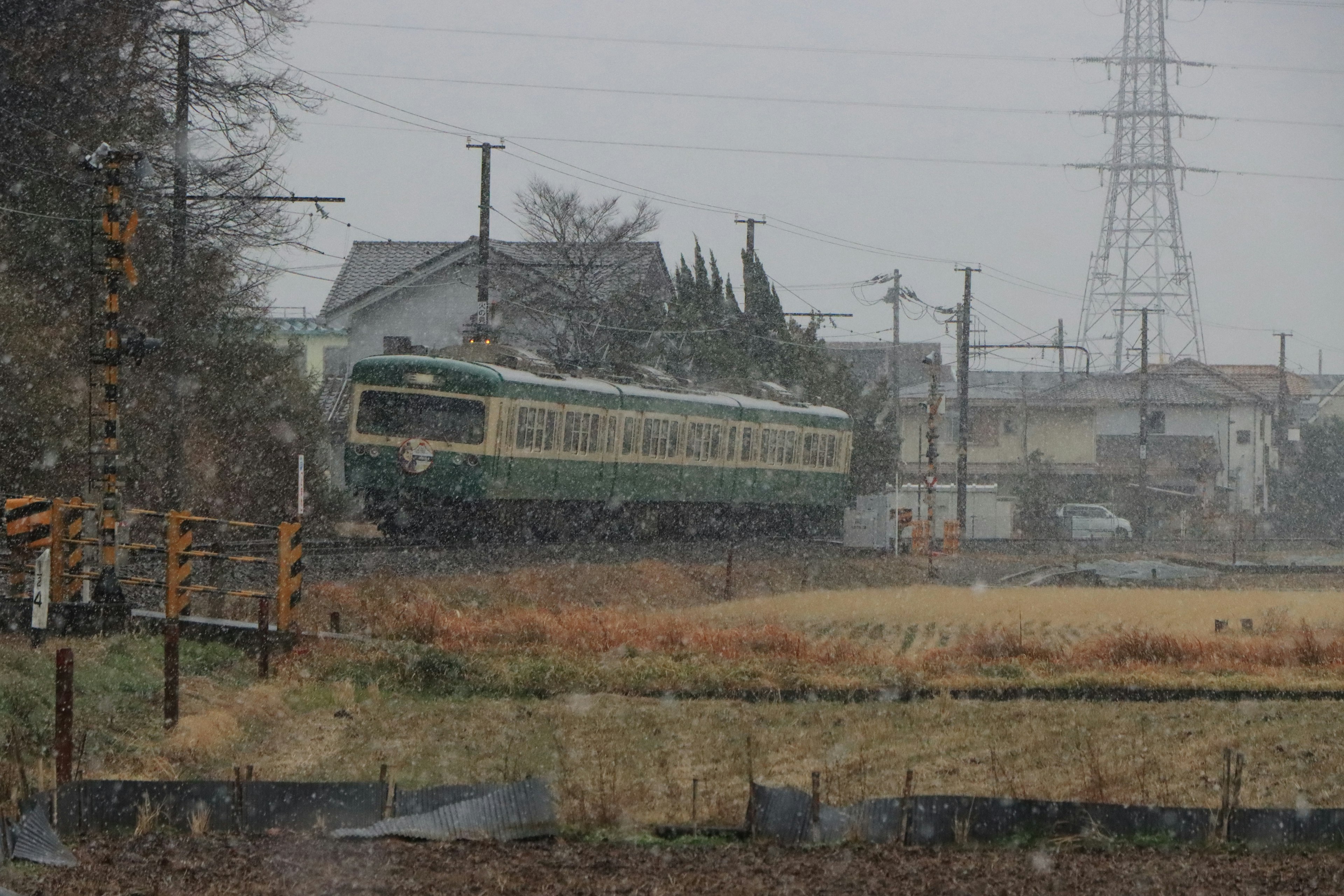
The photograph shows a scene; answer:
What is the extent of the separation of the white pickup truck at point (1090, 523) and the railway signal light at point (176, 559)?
3792 cm

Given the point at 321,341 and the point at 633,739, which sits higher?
Result: the point at 321,341

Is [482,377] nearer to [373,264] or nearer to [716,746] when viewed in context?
[716,746]

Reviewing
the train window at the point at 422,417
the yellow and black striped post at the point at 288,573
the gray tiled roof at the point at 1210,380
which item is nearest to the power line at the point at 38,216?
the train window at the point at 422,417

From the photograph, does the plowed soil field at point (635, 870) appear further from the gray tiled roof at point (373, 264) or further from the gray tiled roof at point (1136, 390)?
the gray tiled roof at point (1136, 390)

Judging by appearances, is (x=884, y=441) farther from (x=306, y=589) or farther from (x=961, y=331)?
(x=306, y=589)

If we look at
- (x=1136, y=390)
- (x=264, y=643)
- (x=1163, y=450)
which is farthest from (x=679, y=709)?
(x=1136, y=390)

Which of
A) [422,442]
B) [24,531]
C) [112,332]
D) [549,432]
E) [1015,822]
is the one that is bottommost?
[1015,822]

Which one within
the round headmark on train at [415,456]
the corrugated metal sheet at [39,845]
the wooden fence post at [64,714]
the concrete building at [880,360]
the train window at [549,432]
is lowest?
the corrugated metal sheet at [39,845]

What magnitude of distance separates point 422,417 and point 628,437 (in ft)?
14.7

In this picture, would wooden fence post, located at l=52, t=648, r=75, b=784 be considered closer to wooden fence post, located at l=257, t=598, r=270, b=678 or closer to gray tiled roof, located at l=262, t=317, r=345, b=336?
wooden fence post, located at l=257, t=598, r=270, b=678

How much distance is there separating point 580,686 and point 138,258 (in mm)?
13734

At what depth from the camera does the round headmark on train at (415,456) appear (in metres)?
23.5

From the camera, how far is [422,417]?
23.7 m

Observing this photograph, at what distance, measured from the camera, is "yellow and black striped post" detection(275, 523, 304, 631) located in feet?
45.4
